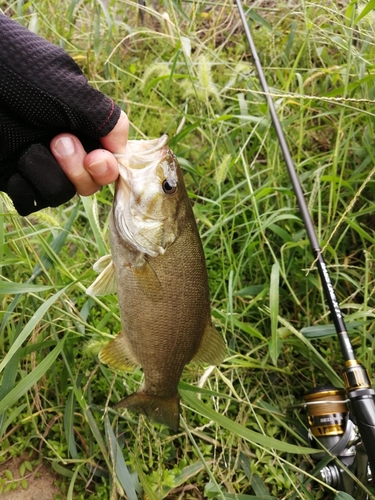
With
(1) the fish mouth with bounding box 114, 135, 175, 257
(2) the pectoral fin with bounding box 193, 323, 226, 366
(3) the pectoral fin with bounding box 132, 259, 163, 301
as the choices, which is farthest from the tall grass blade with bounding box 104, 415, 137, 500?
(1) the fish mouth with bounding box 114, 135, 175, 257

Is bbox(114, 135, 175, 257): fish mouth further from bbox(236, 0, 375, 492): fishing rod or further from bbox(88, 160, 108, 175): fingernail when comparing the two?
bbox(236, 0, 375, 492): fishing rod

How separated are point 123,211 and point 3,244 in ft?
2.19

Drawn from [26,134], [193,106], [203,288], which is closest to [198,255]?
[203,288]

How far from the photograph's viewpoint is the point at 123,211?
60.6 inches

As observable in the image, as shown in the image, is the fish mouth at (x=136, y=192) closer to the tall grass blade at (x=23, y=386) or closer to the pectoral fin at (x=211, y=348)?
the pectoral fin at (x=211, y=348)

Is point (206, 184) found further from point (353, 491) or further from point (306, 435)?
point (353, 491)

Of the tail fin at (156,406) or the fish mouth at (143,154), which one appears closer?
the fish mouth at (143,154)

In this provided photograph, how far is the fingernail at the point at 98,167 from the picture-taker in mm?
1433

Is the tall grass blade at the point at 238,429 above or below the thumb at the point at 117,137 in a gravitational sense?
below

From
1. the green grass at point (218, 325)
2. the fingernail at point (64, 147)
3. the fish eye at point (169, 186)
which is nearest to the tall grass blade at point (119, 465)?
the green grass at point (218, 325)

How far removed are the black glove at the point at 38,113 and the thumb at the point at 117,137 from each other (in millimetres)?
19

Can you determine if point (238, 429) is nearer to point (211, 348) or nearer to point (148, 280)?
point (211, 348)

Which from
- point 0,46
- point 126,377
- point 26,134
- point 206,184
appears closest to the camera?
point 0,46

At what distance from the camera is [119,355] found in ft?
5.70
